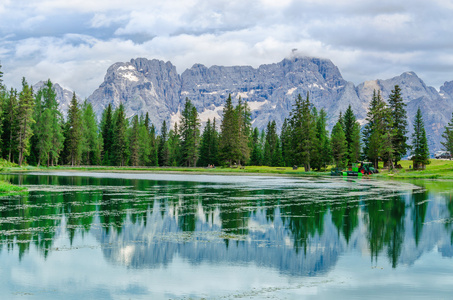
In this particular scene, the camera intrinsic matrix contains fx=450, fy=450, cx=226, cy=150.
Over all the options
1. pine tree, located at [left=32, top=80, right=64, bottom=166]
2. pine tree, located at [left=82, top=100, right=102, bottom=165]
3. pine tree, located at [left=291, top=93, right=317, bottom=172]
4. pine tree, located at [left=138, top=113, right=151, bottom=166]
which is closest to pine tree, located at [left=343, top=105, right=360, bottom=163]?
pine tree, located at [left=291, top=93, right=317, bottom=172]

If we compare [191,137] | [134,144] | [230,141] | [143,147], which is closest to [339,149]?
[230,141]

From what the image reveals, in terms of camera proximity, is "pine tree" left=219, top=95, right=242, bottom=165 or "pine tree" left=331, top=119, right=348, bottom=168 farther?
"pine tree" left=219, top=95, right=242, bottom=165

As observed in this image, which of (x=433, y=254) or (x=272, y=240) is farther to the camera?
(x=272, y=240)

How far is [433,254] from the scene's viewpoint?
634 inches

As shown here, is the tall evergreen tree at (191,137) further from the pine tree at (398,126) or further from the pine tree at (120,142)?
the pine tree at (398,126)

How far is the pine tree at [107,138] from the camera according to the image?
140 metres

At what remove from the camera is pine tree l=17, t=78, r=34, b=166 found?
327 feet

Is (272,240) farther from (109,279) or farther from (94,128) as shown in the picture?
(94,128)

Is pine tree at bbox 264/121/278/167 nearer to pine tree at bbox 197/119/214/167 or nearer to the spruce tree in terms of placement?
pine tree at bbox 197/119/214/167

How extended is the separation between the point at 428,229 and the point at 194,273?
522 inches

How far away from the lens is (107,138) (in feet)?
477

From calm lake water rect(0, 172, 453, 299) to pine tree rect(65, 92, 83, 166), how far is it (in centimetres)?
9559

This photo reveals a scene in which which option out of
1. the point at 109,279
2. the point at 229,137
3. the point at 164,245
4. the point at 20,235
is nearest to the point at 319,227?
the point at 164,245

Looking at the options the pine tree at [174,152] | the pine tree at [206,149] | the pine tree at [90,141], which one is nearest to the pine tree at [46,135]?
the pine tree at [90,141]
